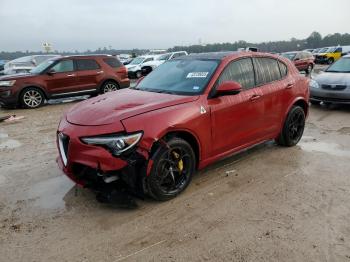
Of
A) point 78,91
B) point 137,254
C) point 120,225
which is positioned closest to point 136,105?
point 120,225

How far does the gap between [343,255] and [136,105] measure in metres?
2.62

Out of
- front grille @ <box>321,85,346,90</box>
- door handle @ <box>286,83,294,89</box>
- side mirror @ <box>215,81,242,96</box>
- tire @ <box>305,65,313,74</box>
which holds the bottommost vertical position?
tire @ <box>305,65,313,74</box>

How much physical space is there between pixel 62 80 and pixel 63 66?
21.0 inches

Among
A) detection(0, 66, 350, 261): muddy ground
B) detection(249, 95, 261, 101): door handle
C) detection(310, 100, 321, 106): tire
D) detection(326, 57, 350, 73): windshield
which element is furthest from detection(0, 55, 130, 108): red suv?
detection(249, 95, 261, 101): door handle

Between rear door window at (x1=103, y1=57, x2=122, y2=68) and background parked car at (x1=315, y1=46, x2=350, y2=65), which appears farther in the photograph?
background parked car at (x1=315, y1=46, x2=350, y2=65)

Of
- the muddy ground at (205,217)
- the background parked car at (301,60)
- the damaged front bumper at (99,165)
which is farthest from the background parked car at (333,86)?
the background parked car at (301,60)

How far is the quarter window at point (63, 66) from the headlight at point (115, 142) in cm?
901

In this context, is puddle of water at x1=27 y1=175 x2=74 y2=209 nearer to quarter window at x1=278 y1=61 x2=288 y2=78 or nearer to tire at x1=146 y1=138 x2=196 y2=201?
tire at x1=146 y1=138 x2=196 y2=201

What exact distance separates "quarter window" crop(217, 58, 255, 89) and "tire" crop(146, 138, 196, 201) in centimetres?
115

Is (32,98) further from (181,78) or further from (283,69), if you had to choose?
(283,69)

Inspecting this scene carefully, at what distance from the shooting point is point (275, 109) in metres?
5.55

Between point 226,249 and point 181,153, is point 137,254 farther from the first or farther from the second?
point 181,153

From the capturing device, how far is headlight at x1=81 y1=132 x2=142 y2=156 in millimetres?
3703

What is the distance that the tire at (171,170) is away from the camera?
12.9ft
